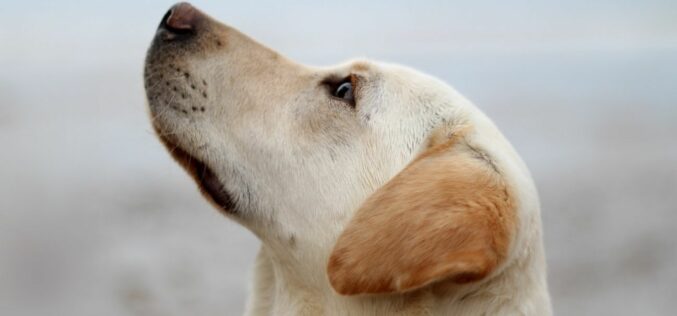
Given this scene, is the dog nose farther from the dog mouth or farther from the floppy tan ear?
the floppy tan ear

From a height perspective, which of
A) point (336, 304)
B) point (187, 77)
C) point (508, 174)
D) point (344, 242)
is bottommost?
point (336, 304)

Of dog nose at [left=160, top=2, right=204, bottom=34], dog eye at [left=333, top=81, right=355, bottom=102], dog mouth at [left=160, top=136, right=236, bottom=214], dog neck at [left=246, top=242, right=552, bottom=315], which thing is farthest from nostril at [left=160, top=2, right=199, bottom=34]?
dog neck at [left=246, top=242, right=552, bottom=315]

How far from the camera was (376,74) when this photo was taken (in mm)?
2910

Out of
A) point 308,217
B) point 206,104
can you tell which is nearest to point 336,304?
point 308,217

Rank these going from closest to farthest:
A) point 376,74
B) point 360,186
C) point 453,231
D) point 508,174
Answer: point 453,231, point 508,174, point 360,186, point 376,74

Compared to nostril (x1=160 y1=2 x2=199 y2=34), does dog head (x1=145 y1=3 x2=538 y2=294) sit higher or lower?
lower

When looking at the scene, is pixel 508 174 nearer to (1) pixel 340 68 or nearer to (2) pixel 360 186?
(2) pixel 360 186

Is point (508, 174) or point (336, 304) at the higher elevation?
point (508, 174)

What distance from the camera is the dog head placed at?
8.91 ft

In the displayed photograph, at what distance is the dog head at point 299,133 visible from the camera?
2715 millimetres

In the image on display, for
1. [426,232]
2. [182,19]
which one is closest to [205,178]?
[182,19]

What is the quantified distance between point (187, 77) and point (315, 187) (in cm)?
48

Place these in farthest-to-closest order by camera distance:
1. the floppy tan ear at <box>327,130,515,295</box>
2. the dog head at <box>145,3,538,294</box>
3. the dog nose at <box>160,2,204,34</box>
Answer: the dog nose at <box>160,2,204,34</box>
the dog head at <box>145,3,538,294</box>
the floppy tan ear at <box>327,130,515,295</box>

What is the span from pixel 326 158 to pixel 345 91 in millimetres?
253
